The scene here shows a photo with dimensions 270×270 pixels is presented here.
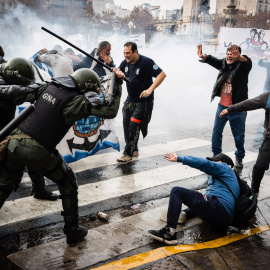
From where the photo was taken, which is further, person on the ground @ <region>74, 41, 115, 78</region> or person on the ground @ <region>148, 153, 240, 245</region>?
person on the ground @ <region>74, 41, 115, 78</region>

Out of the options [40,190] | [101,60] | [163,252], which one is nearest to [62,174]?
[163,252]

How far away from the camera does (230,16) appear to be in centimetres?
2642

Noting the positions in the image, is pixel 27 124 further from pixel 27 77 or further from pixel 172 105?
pixel 172 105

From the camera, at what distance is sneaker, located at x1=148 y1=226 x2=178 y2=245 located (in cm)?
382

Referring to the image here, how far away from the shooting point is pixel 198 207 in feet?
13.0

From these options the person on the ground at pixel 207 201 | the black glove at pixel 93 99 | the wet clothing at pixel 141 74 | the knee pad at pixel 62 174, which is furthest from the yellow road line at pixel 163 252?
the wet clothing at pixel 141 74

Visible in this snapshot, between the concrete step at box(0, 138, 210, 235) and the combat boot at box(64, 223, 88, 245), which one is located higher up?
the combat boot at box(64, 223, 88, 245)

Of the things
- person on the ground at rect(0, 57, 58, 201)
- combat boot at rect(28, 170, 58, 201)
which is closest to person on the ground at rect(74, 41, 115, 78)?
combat boot at rect(28, 170, 58, 201)

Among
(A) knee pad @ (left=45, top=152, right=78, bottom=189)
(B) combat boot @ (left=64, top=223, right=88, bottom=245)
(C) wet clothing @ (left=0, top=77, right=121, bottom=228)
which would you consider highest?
(C) wet clothing @ (left=0, top=77, right=121, bottom=228)

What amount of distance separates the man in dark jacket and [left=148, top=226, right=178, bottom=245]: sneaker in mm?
3016

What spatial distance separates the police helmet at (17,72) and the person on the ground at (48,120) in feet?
0.77

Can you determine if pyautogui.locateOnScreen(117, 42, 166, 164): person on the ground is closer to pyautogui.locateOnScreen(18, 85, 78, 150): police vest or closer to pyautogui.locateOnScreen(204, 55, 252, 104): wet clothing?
pyautogui.locateOnScreen(204, 55, 252, 104): wet clothing

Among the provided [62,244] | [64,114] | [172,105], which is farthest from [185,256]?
[172,105]

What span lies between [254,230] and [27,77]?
2.99 meters
